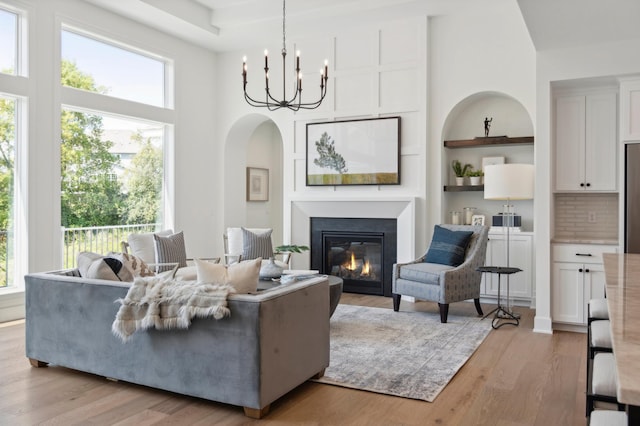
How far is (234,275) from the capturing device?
3170mm

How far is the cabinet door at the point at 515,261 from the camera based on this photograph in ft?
19.7

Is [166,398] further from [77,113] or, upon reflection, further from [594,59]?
[594,59]

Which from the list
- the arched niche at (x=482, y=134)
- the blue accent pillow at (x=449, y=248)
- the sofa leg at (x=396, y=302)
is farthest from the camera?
the arched niche at (x=482, y=134)

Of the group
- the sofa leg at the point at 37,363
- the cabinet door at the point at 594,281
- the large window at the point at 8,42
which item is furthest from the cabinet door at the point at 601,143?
the large window at the point at 8,42

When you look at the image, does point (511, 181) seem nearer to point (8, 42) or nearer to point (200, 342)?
point (200, 342)

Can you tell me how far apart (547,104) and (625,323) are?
152 inches

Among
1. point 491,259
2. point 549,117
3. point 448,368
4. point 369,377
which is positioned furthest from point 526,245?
point 369,377

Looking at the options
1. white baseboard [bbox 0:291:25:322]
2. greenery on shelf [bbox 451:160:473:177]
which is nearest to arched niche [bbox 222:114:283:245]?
greenery on shelf [bbox 451:160:473:177]

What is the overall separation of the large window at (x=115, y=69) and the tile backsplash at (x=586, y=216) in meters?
5.08

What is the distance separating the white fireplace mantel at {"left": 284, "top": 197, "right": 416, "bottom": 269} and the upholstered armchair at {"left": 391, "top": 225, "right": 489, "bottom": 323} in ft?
1.92

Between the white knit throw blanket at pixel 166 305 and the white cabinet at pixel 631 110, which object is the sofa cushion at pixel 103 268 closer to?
the white knit throw blanket at pixel 166 305

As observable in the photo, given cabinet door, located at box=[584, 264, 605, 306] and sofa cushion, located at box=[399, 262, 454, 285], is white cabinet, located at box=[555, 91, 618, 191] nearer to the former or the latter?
cabinet door, located at box=[584, 264, 605, 306]

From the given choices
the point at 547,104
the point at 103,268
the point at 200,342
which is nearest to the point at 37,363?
the point at 103,268

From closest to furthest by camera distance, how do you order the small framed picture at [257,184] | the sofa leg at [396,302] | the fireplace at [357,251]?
the sofa leg at [396,302]
the fireplace at [357,251]
the small framed picture at [257,184]
